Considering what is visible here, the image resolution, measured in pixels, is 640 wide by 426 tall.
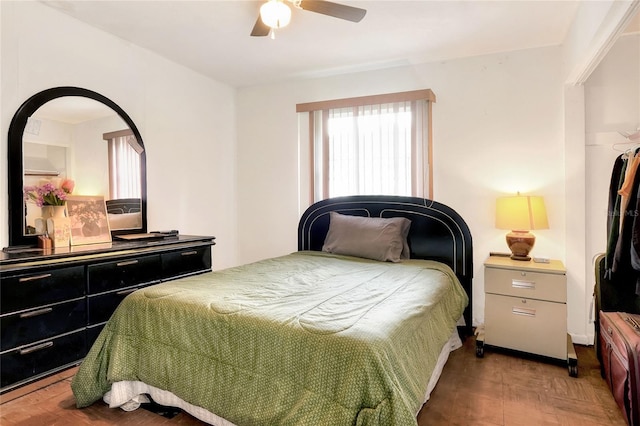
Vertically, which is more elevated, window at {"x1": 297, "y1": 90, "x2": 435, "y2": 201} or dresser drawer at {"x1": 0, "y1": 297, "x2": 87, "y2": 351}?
window at {"x1": 297, "y1": 90, "x2": 435, "y2": 201}

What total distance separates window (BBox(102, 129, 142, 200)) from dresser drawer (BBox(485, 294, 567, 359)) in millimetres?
3100

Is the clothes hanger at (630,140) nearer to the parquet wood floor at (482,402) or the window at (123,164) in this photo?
the parquet wood floor at (482,402)

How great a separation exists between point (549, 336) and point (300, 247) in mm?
2284

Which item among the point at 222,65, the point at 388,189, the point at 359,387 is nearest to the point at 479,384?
the point at 359,387

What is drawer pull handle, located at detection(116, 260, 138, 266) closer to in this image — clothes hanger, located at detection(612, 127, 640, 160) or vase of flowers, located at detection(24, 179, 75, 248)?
vase of flowers, located at detection(24, 179, 75, 248)

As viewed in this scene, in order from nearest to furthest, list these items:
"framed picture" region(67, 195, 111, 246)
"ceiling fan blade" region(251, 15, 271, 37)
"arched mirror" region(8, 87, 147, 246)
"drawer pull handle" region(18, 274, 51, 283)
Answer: "drawer pull handle" region(18, 274, 51, 283)
"ceiling fan blade" region(251, 15, 271, 37)
"arched mirror" region(8, 87, 147, 246)
"framed picture" region(67, 195, 111, 246)

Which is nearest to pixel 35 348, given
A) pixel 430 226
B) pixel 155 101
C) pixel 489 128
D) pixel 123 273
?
pixel 123 273

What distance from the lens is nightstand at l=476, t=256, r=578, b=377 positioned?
2.45 m

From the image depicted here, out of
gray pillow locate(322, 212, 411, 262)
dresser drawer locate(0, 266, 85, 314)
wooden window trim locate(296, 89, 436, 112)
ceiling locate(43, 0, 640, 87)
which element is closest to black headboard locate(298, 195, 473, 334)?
gray pillow locate(322, 212, 411, 262)

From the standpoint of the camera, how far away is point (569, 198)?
2.89 m

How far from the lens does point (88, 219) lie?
275 cm

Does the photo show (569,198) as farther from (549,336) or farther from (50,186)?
(50,186)

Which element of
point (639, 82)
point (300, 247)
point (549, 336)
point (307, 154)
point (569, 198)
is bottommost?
point (549, 336)

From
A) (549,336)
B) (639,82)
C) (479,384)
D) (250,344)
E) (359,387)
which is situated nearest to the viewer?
(359,387)
